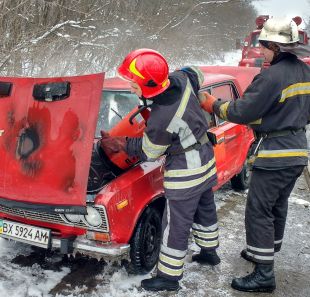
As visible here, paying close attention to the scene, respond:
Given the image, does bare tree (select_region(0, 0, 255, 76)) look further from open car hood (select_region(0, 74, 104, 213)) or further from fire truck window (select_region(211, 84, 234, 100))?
open car hood (select_region(0, 74, 104, 213))

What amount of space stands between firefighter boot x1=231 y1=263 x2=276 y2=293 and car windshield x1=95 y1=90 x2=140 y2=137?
1835 millimetres

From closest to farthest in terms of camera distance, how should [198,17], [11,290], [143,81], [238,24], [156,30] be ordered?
[143,81] < [11,290] < [156,30] < [198,17] < [238,24]

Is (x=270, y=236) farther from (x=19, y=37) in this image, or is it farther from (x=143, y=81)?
(x=19, y=37)

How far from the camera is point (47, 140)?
3.12 metres

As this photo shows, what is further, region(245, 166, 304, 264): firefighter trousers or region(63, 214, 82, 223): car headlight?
region(245, 166, 304, 264): firefighter trousers

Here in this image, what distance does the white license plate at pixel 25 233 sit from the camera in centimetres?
313

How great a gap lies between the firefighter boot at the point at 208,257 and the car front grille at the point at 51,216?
45.4 inches

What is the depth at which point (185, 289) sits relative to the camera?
3.41 meters

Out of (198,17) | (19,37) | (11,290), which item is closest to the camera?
(11,290)

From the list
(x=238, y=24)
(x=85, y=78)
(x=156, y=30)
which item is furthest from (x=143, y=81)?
(x=238, y=24)

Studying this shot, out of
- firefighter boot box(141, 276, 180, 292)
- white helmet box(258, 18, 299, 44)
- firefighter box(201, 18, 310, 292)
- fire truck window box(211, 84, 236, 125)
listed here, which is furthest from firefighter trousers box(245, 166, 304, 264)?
fire truck window box(211, 84, 236, 125)

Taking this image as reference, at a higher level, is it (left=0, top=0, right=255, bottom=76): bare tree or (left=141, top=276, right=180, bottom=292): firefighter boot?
(left=0, top=0, right=255, bottom=76): bare tree

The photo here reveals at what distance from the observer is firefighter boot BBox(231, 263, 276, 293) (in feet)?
11.1

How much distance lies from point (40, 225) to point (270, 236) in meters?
1.87
